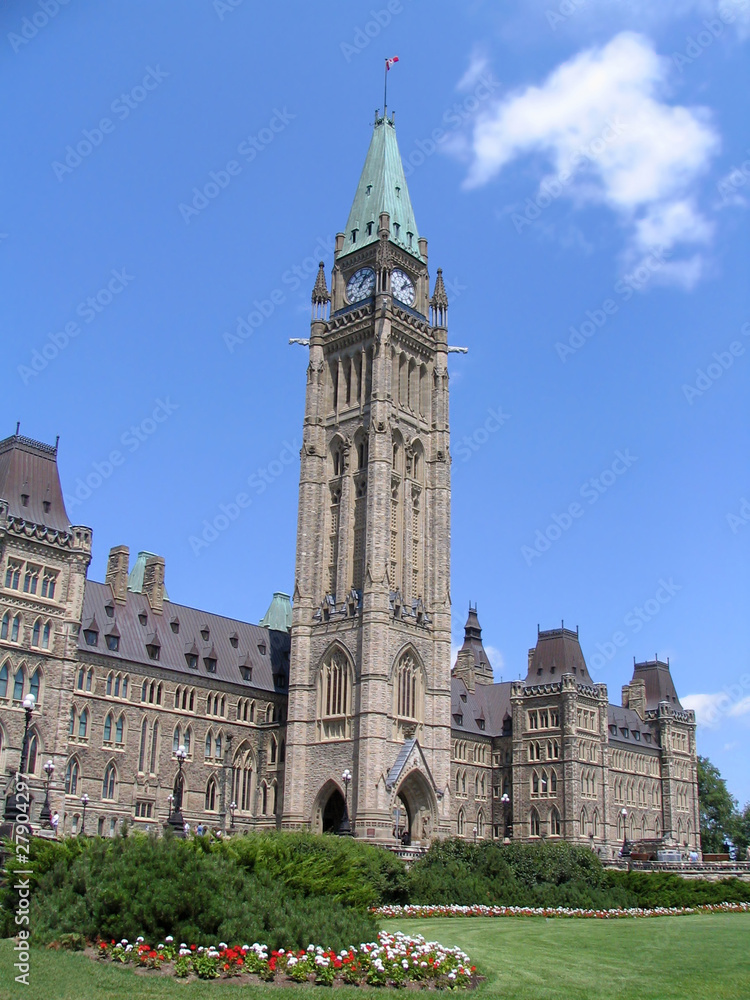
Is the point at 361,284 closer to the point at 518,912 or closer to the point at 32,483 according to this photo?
the point at 32,483

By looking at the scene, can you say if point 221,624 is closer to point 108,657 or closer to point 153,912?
point 108,657

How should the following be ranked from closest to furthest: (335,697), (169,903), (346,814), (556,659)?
(169,903)
(346,814)
(335,697)
(556,659)

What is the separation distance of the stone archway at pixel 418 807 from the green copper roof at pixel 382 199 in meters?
38.4

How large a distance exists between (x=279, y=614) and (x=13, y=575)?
39.7m

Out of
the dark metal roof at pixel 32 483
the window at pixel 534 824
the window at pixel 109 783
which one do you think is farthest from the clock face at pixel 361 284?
the window at pixel 534 824

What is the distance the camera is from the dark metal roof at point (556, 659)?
3371 inches

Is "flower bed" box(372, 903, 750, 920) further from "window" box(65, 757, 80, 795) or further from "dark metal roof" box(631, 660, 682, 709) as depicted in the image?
"dark metal roof" box(631, 660, 682, 709)

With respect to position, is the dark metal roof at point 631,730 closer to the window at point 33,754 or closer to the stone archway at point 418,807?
the stone archway at point 418,807

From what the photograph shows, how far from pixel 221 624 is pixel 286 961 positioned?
57.6 metres

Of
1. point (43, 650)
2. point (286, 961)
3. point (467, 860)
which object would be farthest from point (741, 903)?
point (43, 650)

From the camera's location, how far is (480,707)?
92.1m

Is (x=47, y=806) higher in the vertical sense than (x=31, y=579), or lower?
lower

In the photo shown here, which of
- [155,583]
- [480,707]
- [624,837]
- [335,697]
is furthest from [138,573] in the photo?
[624,837]

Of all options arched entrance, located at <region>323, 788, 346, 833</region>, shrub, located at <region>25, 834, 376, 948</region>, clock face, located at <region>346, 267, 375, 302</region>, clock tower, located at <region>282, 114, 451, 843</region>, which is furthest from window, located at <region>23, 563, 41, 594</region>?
shrub, located at <region>25, 834, 376, 948</region>
